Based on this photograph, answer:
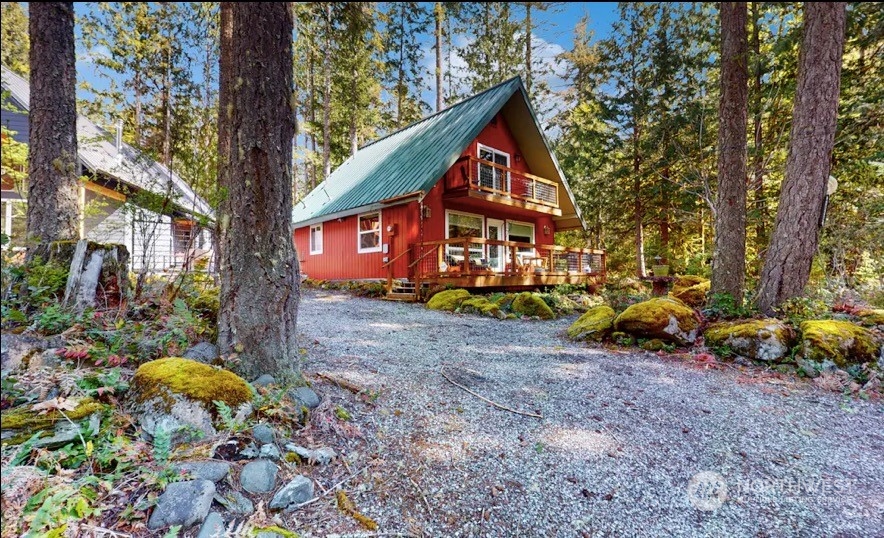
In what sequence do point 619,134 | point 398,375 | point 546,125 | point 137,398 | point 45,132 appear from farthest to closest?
point 546,125, point 619,134, point 45,132, point 398,375, point 137,398

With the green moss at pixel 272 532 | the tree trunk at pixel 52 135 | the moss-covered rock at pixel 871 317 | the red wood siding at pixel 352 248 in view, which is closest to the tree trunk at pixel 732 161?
the moss-covered rock at pixel 871 317

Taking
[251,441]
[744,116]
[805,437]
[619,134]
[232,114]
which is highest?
[619,134]

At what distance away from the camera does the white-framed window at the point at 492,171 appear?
11.9m

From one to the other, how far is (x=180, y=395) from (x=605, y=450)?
257 centimetres

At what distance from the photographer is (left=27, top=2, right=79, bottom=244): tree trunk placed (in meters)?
3.90

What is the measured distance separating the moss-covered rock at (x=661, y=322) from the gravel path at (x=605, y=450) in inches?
29.6

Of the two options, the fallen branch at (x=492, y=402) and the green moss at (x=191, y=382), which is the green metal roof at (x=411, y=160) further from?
the green moss at (x=191, y=382)

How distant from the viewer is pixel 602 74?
52.3ft

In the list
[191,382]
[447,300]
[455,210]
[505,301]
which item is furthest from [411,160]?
[191,382]

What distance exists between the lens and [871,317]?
486 centimetres

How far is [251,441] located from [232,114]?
6.92 ft

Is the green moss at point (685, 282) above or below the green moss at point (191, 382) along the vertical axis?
above

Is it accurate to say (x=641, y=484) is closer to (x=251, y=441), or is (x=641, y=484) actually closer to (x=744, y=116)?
(x=251, y=441)

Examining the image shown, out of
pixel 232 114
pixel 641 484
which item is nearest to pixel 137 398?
pixel 232 114
